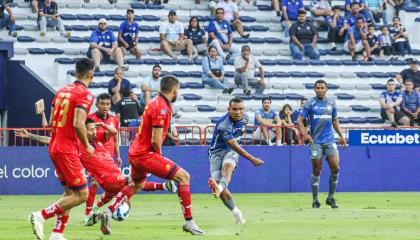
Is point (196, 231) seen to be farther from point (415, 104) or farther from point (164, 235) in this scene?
point (415, 104)

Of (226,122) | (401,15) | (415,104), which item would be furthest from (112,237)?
(401,15)

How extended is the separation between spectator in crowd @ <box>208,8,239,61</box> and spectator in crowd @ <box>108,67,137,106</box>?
4814 mm

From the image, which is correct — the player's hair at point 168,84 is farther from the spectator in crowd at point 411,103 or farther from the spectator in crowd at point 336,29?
the spectator in crowd at point 336,29

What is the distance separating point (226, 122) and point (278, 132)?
438 inches

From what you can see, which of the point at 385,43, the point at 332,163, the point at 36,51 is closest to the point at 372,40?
the point at 385,43

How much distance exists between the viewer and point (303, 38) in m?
36.5

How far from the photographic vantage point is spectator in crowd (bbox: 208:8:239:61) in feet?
115

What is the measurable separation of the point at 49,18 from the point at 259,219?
55.0 ft

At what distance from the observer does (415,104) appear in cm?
3300

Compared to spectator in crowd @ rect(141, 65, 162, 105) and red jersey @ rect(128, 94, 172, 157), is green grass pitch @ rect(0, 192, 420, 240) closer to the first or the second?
red jersey @ rect(128, 94, 172, 157)

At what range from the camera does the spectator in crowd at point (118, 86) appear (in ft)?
100

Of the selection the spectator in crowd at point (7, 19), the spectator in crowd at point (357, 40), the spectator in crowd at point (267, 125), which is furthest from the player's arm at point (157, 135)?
the spectator in crowd at point (357, 40)

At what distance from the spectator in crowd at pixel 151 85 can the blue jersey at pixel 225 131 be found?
11.8 meters

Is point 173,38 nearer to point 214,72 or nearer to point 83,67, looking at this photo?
point 214,72
